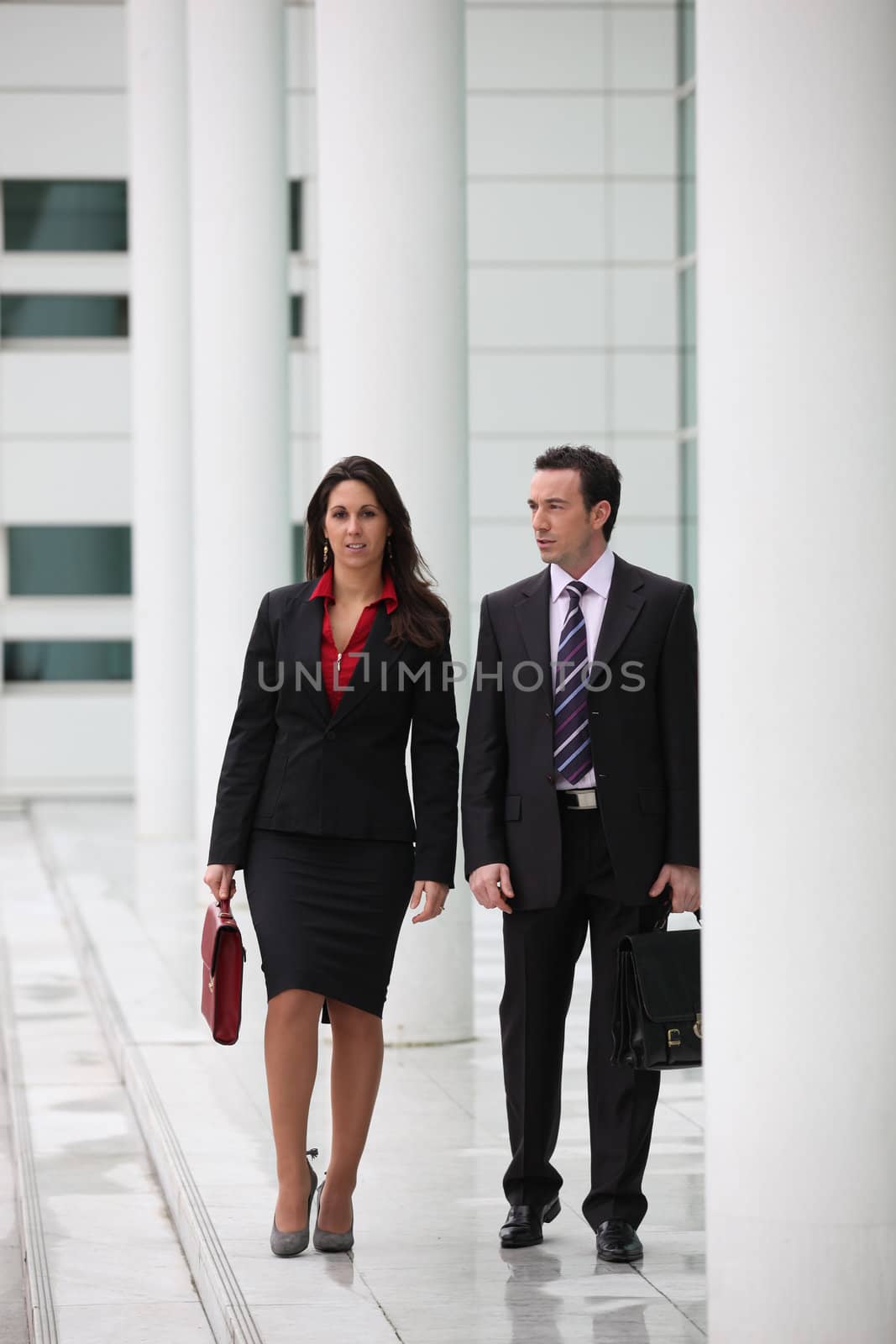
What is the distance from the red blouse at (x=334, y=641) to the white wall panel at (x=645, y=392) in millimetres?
19223

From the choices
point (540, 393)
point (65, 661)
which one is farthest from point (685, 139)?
point (65, 661)

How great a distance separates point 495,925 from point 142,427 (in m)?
7.60

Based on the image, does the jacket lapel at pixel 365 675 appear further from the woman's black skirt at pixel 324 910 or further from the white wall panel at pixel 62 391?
the white wall panel at pixel 62 391

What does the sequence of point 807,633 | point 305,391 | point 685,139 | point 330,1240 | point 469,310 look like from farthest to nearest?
point 305,391
point 685,139
point 469,310
point 330,1240
point 807,633

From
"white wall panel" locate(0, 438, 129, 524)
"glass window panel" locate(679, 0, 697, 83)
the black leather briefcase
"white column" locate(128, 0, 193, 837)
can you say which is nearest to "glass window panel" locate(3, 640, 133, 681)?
"white wall panel" locate(0, 438, 129, 524)

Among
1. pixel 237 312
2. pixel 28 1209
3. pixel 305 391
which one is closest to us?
pixel 28 1209

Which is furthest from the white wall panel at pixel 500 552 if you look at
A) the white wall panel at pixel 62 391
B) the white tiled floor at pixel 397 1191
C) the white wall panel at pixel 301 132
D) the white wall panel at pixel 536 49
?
the white tiled floor at pixel 397 1191

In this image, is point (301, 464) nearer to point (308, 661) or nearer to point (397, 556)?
point (397, 556)

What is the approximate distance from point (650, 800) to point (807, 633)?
1.47 m

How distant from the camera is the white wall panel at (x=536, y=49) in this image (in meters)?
23.9

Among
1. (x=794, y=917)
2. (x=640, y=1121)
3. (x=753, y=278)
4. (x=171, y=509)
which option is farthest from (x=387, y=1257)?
(x=171, y=509)

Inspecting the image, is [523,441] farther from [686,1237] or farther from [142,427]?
[686,1237]

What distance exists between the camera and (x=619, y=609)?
5.16 m

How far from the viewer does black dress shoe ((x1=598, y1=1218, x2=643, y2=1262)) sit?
204 inches
